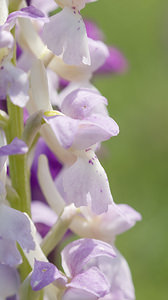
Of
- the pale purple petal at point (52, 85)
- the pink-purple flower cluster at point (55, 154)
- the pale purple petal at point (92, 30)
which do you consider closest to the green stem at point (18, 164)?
the pink-purple flower cluster at point (55, 154)

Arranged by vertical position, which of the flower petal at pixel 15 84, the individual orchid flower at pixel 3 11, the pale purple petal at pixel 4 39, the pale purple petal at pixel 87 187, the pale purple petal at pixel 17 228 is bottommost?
the pale purple petal at pixel 17 228

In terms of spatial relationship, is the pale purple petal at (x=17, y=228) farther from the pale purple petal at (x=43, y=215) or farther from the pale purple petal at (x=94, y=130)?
the pale purple petal at (x=43, y=215)

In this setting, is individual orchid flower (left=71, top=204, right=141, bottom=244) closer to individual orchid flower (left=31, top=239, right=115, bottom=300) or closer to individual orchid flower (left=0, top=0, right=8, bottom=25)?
individual orchid flower (left=31, top=239, right=115, bottom=300)

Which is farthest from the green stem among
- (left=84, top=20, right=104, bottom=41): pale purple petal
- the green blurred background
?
the green blurred background

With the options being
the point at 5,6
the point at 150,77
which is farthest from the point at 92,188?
the point at 150,77

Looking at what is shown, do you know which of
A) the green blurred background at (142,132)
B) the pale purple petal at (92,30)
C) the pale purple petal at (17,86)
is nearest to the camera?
the pale purple petal at (17,86)

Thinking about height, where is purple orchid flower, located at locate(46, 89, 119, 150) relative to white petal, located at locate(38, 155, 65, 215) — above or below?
above

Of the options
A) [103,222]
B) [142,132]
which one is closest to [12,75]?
[103,222]

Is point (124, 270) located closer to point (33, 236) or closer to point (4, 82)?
point (33, 236)
